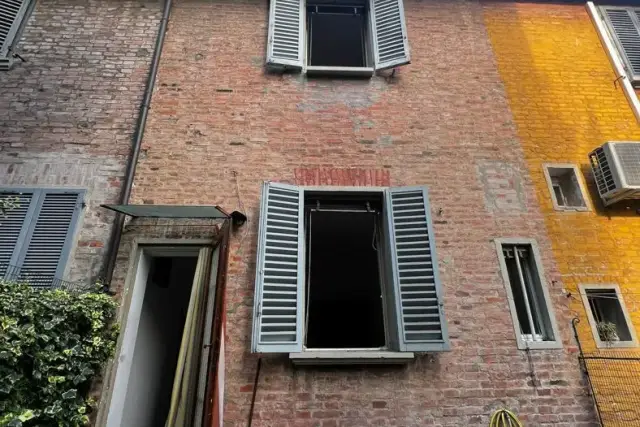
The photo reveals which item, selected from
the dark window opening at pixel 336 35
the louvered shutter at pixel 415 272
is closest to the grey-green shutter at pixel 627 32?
the dark window opening at pixel 336 35

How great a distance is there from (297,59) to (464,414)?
15.8 ft

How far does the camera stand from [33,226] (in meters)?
4.30

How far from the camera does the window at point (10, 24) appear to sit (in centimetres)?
535

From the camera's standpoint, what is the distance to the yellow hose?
366 centimetres

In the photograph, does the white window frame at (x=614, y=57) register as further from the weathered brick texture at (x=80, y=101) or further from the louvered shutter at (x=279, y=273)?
the weathered brick texture at (x=80, y=101)

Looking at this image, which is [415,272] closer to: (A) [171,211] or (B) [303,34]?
(A) [171,211]

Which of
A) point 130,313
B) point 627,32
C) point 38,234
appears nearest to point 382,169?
point 130,313

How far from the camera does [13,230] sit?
426 cm

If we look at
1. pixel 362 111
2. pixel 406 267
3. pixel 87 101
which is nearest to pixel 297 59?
pixel 362 111

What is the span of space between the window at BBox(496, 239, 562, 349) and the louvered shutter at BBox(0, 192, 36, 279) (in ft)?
17.2

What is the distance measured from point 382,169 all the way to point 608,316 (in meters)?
2.98

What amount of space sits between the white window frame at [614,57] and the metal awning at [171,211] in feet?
19.1

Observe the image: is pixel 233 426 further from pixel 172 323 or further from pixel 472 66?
pixel 472 66

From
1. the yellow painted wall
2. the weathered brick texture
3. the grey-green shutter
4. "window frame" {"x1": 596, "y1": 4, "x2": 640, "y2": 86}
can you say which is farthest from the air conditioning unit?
the weathered brick texture
